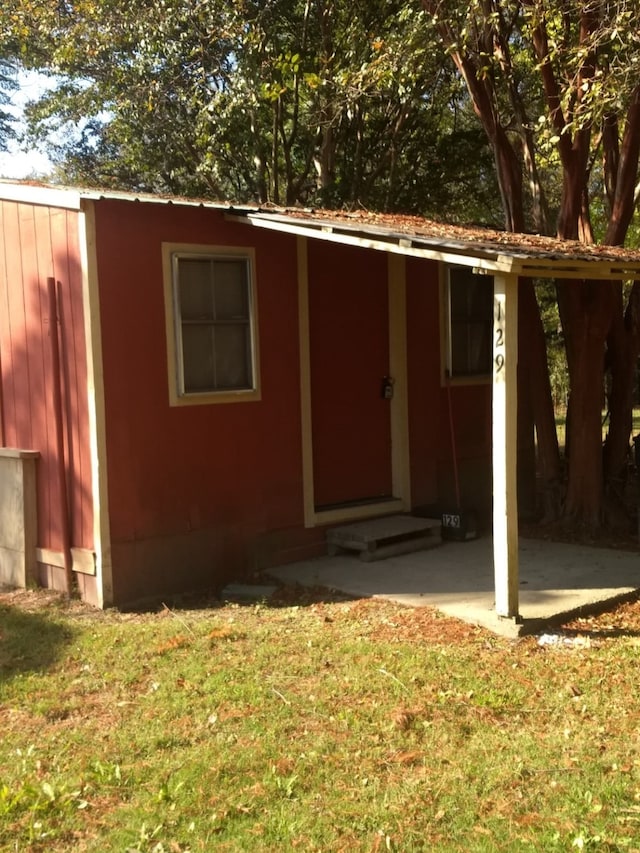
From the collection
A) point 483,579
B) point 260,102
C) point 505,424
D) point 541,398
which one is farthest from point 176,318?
point 260,102

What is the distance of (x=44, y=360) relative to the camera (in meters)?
7.19

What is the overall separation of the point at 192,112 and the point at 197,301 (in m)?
7.86

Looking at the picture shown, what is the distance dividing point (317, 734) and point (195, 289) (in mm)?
3899

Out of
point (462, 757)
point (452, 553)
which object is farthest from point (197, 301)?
point (462, 757)

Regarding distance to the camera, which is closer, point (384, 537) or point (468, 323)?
point (384, 537)

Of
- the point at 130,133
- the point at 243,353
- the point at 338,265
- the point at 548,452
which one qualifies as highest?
the point at 130,133

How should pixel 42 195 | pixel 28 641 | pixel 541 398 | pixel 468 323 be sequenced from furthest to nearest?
1. pixel 468 323
2. pixel 541 398
3. pixel 42 195
4. pixel 28 641

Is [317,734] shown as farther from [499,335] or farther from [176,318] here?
[176,318]

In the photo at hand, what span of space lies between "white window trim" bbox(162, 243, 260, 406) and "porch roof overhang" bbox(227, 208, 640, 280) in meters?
0.33

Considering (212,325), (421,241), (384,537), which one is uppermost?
(421,241)

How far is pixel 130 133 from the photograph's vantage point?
15094mm

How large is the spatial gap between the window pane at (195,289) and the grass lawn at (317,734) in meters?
2.35

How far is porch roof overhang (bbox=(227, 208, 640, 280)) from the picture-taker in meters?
5.63

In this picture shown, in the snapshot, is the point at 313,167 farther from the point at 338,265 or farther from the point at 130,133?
the point at 338,265
